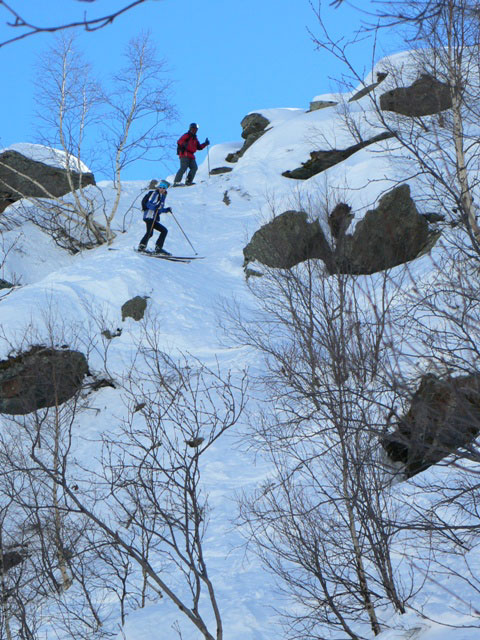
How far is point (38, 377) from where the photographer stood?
14.2m

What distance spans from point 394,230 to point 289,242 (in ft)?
7.88

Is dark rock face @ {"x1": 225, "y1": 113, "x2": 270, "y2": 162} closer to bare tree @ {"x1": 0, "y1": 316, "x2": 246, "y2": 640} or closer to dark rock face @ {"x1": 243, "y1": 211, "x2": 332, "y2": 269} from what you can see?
dark rock face @ {"x1": 243, "y1": 211, "x2": 332, "y2": 269}

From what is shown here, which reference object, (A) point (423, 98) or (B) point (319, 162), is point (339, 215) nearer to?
(A) point (423, 98)

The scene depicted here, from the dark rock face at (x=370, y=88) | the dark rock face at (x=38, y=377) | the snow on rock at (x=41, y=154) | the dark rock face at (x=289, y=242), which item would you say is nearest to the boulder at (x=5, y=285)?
the dark rock face at (x=38, y=377)

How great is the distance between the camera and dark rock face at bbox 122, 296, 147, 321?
16766mm

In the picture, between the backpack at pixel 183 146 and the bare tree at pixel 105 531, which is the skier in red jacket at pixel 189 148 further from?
the bare tree at pixel 105 531

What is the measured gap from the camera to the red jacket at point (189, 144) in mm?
24844

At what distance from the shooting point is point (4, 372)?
14.9 metres

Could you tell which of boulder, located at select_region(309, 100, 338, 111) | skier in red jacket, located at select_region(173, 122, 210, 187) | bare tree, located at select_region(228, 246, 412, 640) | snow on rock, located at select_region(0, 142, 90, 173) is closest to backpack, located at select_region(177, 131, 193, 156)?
skier in red jacket, located at select_region(173, 122, 210, 187)

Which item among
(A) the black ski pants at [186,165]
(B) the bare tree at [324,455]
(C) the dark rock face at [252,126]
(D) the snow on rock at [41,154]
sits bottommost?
(B) the bare tree at [324,455]

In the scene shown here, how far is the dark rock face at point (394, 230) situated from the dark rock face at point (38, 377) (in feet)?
20.7

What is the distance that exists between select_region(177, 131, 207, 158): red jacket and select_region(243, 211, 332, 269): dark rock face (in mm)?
7696

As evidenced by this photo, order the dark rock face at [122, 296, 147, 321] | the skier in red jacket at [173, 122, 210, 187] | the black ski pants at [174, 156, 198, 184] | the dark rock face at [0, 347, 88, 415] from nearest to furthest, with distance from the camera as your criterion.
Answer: the dark rock face at [0, 347, 88, 415], the dark rock face at [122, 296, 147, 321], the skier in red jacket at [173, 122, 210, 187], the black ski pants at [174, 156, 198, 184]

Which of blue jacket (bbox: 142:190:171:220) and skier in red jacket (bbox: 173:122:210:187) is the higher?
skier in red jacket (bbox: 173:122:210:187)
